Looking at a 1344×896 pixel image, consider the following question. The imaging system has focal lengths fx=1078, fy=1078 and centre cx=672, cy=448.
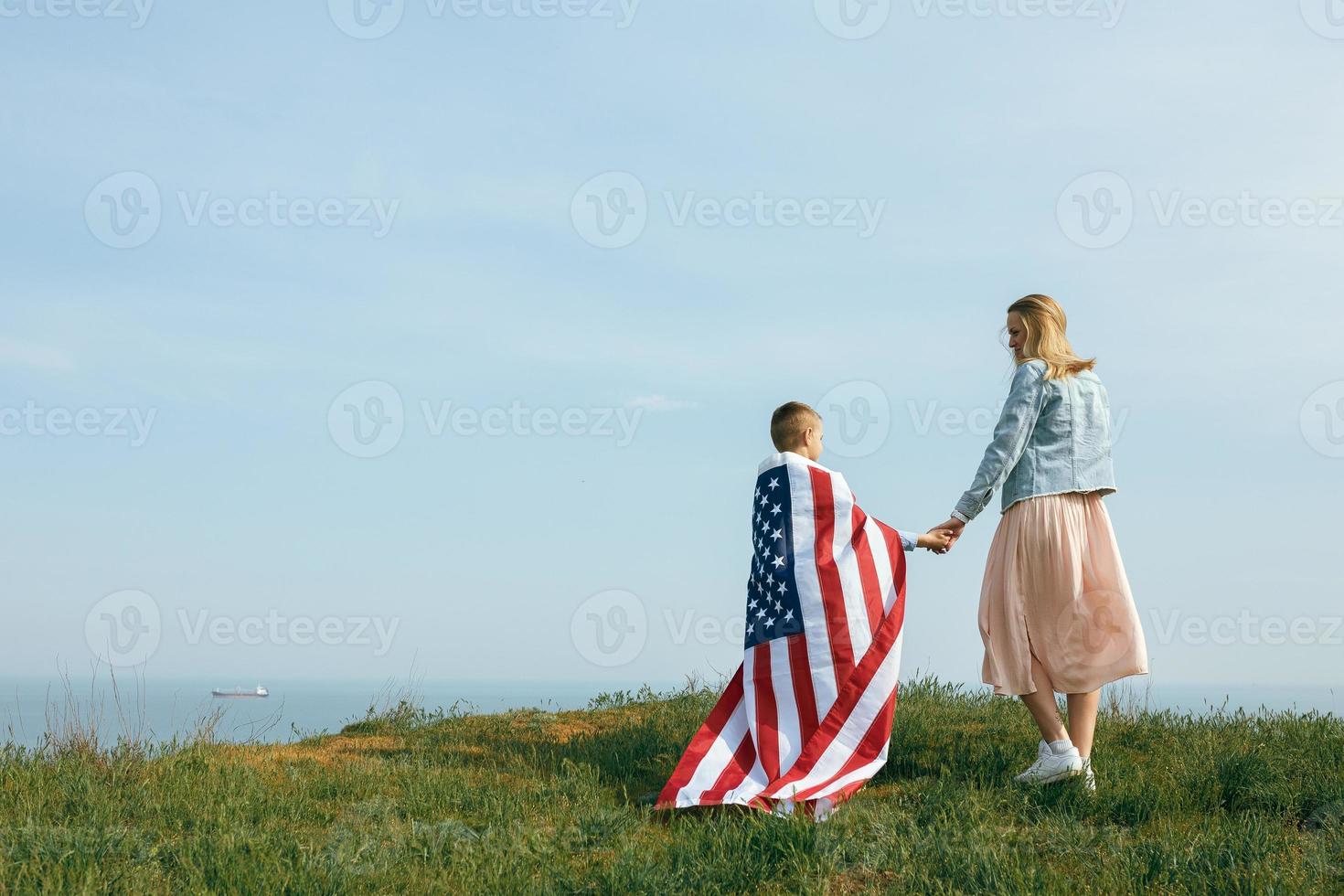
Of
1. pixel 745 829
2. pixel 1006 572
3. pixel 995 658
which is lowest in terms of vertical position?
pixel 745 829

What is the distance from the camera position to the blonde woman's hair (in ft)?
21.7

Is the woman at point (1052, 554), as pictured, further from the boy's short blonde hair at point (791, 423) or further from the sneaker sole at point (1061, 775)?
the boy's short blonde hair at point (791, 423)

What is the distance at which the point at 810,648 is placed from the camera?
6465mm

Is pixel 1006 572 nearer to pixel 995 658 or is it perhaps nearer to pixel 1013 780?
pixel 995 658

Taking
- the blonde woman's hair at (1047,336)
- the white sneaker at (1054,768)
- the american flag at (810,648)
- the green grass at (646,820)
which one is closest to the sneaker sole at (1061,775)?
the white sneaker at (1054,768)

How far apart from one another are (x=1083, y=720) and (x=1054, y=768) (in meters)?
0.38

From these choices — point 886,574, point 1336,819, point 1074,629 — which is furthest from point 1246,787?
point 886,574

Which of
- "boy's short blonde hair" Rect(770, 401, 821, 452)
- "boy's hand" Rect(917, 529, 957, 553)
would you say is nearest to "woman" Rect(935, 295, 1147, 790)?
"boy's hand" Rect(917, 529, 957, 553)

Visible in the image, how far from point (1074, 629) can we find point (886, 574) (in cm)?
113

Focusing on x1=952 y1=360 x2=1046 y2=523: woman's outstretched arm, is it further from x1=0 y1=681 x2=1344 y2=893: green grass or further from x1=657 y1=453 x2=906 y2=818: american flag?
x1=0 y1=681 x2=1344 y2=893: green grass

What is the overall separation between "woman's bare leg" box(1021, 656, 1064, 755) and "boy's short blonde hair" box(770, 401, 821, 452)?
1.93m

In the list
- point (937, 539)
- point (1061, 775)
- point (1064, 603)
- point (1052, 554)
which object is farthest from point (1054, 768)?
point (937, 539)

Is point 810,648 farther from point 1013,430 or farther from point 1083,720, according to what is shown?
point 1013,430

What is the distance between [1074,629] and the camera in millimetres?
6379
